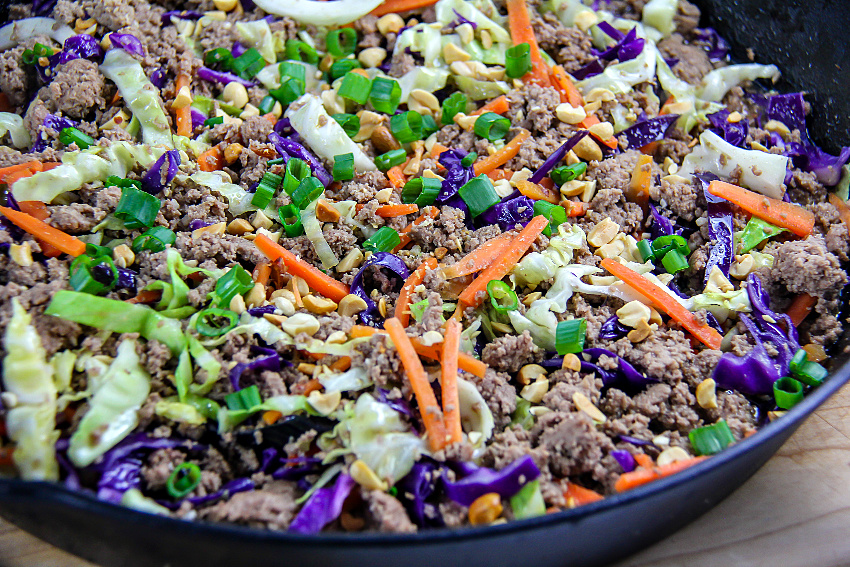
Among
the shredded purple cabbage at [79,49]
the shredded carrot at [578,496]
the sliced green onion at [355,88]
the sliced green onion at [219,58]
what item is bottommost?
the shredded carrot at [578,496]

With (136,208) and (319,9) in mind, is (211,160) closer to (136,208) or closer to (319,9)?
(136,208)

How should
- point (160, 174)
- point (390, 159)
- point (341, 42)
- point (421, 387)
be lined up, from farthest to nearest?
point (341, 42), point (390, 159), point (160, 174), point (421, 387)

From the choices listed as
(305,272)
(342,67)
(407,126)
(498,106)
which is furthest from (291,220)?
(498,106)

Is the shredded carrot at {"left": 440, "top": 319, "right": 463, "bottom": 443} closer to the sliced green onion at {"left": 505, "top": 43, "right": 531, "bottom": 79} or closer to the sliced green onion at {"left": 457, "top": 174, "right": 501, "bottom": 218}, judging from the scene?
the sliced green onion at {"left": 457, "top": 174, "right": 501, "bottom": 218}

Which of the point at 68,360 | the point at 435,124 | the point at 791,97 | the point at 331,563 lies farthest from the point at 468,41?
the point at 331,563

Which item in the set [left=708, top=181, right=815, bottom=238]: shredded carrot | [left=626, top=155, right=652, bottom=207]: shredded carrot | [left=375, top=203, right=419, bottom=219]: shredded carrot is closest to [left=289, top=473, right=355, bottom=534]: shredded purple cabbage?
[left=375, top=203, right=419, bottom=219]: shredded carrot

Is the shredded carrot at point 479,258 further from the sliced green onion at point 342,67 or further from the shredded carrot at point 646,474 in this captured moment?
the sliced green onion at point 342,67

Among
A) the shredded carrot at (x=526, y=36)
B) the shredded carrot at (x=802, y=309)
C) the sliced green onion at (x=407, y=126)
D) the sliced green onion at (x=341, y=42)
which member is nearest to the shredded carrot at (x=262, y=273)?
the sliced green onion at (x=407, y=126)
